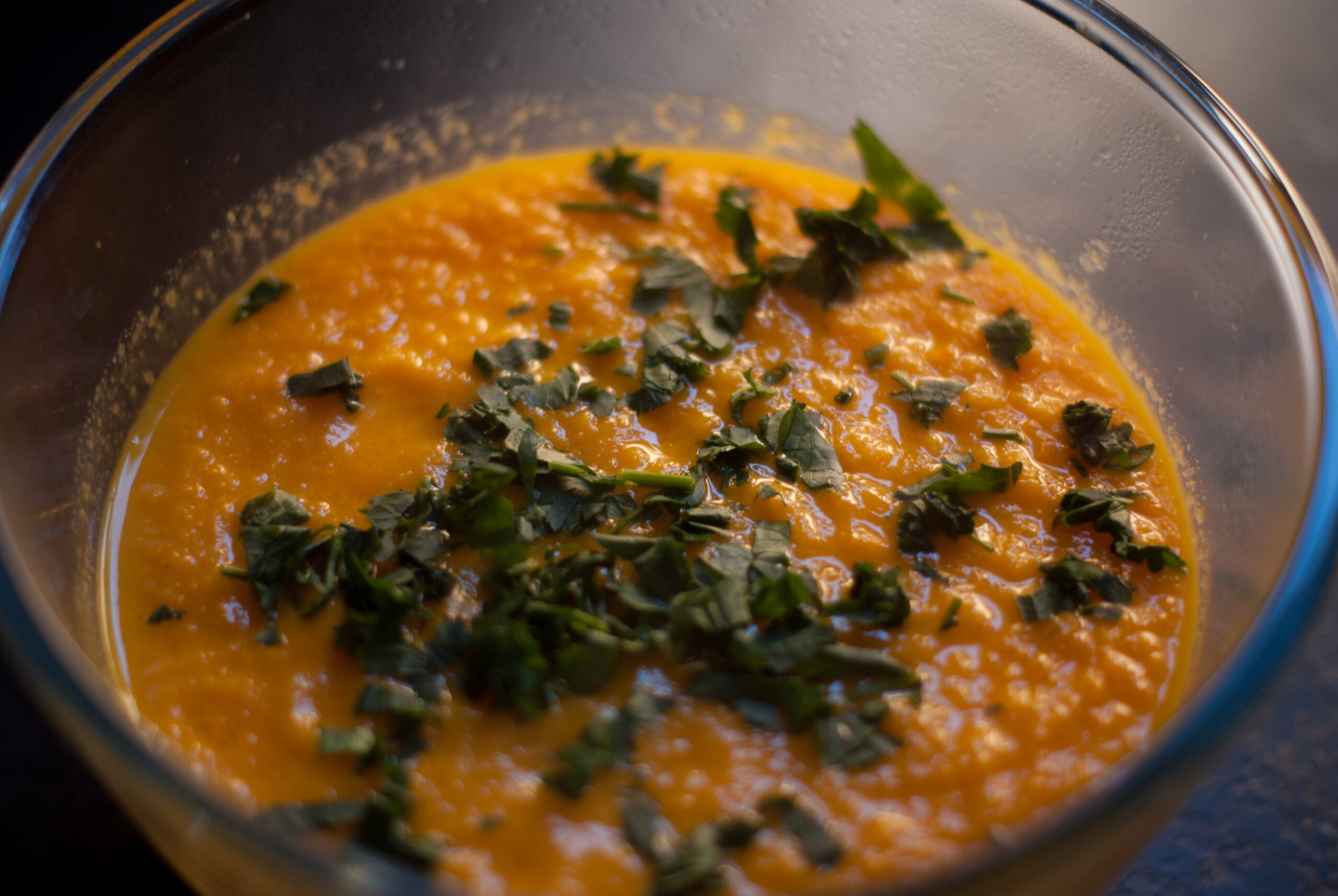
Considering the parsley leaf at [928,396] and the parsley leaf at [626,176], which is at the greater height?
the parsley leaf at [626,176]

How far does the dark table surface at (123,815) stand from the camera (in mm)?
2066

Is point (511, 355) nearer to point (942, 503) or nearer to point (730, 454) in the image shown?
point (730, 454)

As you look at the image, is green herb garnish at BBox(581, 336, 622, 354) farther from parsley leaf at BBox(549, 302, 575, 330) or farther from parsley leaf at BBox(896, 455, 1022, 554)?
parsley leaf at BBox(896, 455, 1022, 554)

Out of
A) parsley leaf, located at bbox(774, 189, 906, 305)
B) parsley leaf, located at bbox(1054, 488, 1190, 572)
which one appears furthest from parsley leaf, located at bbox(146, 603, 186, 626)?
parsley leaf, located at bbox(1054, 488, 1190, 572)

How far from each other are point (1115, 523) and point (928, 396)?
434mm

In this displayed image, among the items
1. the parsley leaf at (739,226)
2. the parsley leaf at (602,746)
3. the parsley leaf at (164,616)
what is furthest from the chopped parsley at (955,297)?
the parsley leaf at (164,616)

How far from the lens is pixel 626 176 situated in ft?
8.93

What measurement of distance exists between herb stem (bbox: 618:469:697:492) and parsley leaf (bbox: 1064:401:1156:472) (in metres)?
0.80

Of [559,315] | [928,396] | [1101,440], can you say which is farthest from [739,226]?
Result: [1101,440]

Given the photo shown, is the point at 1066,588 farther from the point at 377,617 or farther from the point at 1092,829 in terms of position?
the point at 377,617

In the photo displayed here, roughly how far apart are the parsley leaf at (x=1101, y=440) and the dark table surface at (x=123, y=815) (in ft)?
1.67

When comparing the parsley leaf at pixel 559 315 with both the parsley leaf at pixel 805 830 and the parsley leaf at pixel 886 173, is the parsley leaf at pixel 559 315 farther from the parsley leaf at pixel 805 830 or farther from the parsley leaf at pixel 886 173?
the parsley leaf at pixel 805 830

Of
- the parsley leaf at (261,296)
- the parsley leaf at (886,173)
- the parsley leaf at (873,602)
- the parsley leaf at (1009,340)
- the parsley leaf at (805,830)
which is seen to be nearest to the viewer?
the parsley leaf at (805,830)

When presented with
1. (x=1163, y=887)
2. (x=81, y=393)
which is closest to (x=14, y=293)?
(x=81, y=393)
